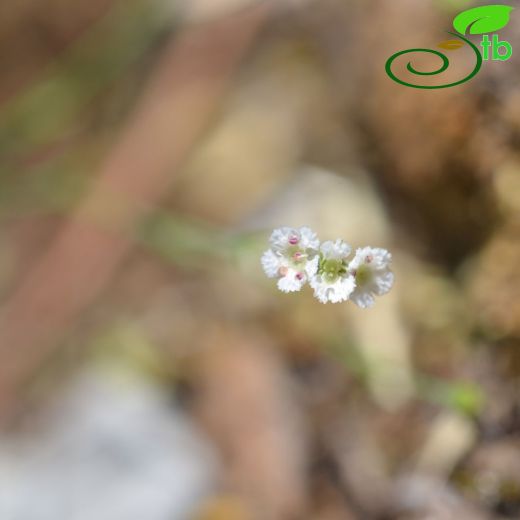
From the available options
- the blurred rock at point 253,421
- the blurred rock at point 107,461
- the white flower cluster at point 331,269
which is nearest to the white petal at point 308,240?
the white flower cluster at point 331,269

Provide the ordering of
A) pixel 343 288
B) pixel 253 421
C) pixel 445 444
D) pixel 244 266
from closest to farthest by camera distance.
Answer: pixel 343 288, pixel 445 444, pixel 244 266, pixel 253 421

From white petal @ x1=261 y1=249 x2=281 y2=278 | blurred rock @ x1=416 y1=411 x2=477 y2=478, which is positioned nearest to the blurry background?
blurred rock @ x1=416 y1=411 x2=477 y2=478

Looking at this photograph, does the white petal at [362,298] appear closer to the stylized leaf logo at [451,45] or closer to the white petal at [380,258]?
the white petal at [380,258]

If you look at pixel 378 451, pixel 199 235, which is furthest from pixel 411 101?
pixel 378 451

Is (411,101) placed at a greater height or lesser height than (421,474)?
greater

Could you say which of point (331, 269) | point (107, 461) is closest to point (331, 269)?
point (331, 269)

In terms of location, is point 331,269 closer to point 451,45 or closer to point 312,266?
point 312,266

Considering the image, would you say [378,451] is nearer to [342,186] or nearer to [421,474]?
[421,474]
